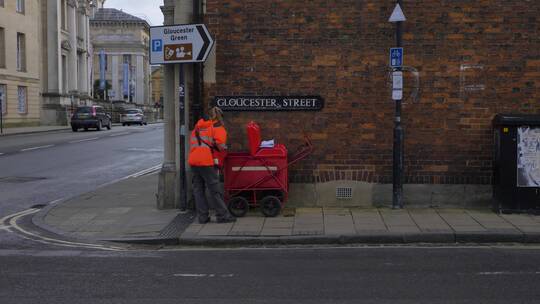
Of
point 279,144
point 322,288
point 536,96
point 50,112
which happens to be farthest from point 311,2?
point 50,112

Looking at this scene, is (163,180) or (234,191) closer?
(234,191)

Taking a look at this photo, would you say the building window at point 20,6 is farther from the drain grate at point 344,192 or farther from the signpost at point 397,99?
the signpost at point 397,99

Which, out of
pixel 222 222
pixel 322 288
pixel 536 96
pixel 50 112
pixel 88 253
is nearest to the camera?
pixel 322 288

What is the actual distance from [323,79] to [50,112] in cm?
4560

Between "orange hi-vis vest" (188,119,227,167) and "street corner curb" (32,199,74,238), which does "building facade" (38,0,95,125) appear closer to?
"street corner curb" (32,199,74,238)

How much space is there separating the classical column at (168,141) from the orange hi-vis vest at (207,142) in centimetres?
138

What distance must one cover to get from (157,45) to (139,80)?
280 ft

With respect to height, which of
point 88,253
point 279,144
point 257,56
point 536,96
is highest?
point 257,56

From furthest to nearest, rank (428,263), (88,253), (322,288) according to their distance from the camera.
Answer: (88,253) → (428,263) → (322,288)

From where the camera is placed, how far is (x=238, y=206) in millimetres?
9516

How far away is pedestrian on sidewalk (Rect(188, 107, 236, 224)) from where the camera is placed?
900cm

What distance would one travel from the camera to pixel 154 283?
6.05 m

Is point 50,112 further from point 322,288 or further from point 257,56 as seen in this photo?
point 322,288

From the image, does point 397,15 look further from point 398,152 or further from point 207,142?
A: point 207,142
